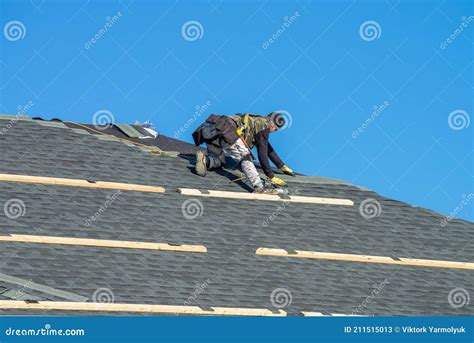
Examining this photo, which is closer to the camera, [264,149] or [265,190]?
[265,190]

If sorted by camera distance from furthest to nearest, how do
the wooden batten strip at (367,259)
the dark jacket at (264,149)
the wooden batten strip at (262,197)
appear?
the dark jacket at (264,149) < the wooden batten strip at (262,197) < the wooden batten strip at (367,259)

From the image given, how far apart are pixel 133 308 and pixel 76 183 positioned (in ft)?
16.1

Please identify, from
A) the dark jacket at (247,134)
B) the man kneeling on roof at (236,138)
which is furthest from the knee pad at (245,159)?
the dark jacket at (247,134)

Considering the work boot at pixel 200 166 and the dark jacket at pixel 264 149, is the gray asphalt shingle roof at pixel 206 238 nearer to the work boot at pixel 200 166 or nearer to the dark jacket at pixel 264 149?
the work boot at pixel 200 166

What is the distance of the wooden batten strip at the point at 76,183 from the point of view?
857 inches

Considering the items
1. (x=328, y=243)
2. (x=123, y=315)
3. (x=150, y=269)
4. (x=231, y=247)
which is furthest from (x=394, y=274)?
(x=123, y=315)

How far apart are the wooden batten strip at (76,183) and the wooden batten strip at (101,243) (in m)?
2.22

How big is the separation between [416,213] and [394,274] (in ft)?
10.0

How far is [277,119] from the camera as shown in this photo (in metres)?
24.4

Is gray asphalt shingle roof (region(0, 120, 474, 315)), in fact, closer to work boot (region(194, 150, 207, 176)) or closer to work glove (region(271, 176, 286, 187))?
work boot (region(194, 150, 207, 176))

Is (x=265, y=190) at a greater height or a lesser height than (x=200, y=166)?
lesser

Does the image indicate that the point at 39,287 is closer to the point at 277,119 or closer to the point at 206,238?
the point at 206,238

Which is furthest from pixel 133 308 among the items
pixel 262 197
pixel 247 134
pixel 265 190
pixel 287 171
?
pixel 287 171

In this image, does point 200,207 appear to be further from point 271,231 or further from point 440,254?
point 440,254
